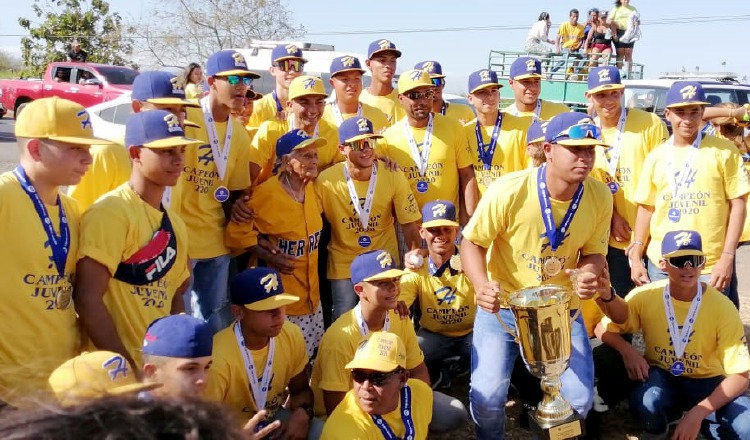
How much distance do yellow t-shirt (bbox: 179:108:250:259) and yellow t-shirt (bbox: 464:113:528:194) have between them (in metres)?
2.14

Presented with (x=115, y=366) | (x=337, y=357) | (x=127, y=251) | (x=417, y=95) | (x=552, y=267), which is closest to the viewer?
(x=115, y=366)

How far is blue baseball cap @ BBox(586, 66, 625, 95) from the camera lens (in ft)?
19.9

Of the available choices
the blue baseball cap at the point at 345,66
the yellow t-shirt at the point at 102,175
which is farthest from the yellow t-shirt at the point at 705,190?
the yellow t-shirt at the point at 102,175

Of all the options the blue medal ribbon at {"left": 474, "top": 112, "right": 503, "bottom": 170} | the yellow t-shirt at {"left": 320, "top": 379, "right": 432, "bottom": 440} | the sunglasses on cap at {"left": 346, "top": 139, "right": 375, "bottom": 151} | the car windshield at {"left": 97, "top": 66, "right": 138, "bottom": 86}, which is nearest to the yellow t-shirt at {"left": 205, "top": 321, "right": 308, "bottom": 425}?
the yellow t-shirt at {"left": 320, "top": 379, "right": 432, "bottom": 440}

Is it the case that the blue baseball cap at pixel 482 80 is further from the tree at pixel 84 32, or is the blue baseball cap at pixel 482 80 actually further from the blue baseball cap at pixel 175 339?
the tree at pixel 84 32

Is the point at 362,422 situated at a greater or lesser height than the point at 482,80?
lesser

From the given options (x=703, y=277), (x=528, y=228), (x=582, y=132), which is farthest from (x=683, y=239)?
(x=582, y=132)

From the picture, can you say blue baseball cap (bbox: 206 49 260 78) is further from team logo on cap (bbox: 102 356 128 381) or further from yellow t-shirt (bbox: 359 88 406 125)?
team logo on cap (bbox: 102 356 128 381)

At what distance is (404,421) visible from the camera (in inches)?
170

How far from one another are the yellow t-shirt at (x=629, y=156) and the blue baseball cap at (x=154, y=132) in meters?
3.61

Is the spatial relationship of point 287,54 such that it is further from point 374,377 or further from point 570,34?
point 570,34

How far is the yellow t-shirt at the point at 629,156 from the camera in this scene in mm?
6051

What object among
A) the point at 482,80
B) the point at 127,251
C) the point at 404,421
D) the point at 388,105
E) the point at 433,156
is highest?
the point at 482,80

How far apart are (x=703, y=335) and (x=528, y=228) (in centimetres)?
171
